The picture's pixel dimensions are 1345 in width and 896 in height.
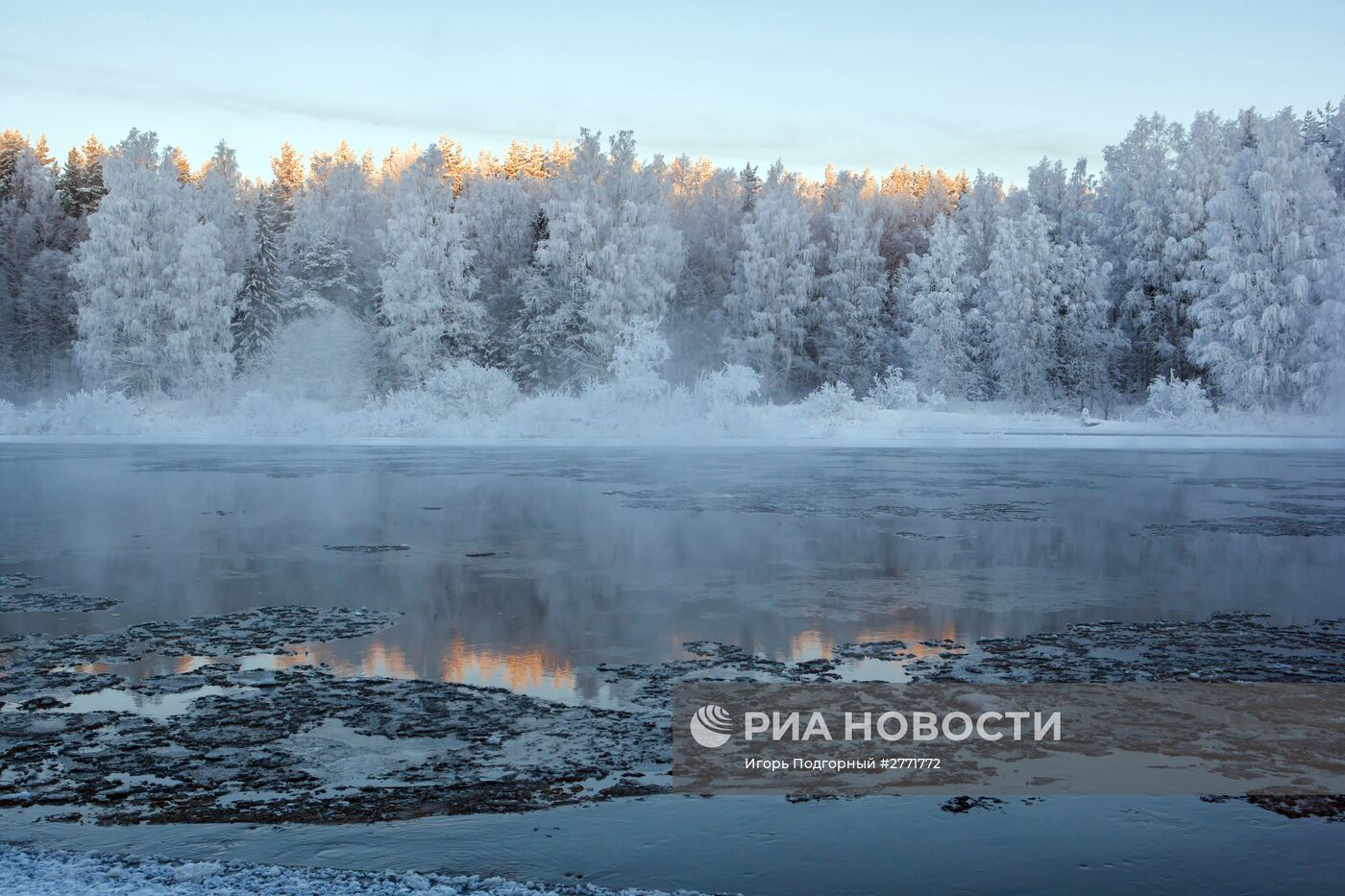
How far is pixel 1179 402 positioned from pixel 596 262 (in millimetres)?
26524

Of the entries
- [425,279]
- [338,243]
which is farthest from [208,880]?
[338,243]

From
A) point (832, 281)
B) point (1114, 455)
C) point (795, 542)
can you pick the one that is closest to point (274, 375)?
point (832, 281)

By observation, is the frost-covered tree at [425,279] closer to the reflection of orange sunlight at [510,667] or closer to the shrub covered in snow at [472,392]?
the shrub covered in snow at [472,392]

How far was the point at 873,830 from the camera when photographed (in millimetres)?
5641

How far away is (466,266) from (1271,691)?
52.1 m

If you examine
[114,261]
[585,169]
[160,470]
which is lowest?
[160,470]

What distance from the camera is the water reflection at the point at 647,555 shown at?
10.1 metres

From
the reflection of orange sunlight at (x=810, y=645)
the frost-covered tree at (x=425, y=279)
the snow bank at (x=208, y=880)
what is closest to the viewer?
the snow bank at (x=208, y=880)

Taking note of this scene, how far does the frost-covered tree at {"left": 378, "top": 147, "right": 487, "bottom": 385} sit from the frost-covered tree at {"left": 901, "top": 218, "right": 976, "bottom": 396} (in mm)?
22122

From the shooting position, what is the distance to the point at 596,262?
2196 inches

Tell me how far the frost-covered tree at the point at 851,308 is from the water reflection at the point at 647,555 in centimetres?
3450

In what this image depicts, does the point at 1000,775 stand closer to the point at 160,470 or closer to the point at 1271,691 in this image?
the point at 1271,691

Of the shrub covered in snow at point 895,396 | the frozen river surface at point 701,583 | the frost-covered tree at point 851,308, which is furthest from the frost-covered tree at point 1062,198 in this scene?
the frozen river surface at point 701,583

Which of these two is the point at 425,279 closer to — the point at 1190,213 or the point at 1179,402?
the point at 1179,402
